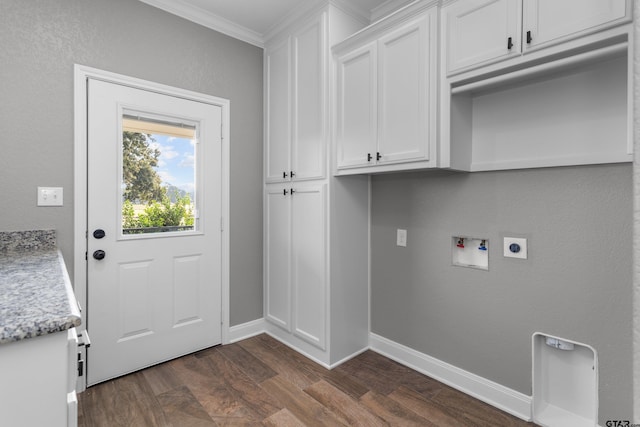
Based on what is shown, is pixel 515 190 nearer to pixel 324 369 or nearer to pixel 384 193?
pixel 384 193

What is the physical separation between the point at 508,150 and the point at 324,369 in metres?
1.90

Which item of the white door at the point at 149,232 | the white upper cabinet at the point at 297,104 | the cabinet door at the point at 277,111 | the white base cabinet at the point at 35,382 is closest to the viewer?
the white base cabinet at the point at 35,382

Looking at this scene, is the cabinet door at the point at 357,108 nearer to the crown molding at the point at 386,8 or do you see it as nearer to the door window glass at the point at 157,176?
the crown molding at the point at 386,8

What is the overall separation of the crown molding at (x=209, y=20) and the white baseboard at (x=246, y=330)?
2511 mm

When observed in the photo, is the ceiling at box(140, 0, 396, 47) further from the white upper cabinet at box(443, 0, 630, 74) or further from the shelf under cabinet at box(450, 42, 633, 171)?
the shelf under cabinet at box(450, 42, 633, 171)

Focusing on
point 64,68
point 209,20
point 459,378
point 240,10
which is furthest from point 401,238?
point 64,68

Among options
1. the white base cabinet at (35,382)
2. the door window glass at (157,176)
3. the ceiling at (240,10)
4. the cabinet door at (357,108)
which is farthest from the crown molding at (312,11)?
the white base cabinet at (35,382)

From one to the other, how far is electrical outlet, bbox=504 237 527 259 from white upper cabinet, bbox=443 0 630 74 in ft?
3.20

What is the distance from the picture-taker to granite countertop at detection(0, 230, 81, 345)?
2.45ft

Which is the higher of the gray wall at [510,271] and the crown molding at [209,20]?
the crown molding at [209,20]

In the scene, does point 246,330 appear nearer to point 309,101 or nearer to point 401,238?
point 401,238

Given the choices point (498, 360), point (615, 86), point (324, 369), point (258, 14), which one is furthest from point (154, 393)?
point (615, 86)

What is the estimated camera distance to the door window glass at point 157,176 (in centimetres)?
225

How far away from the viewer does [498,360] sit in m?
1.89
